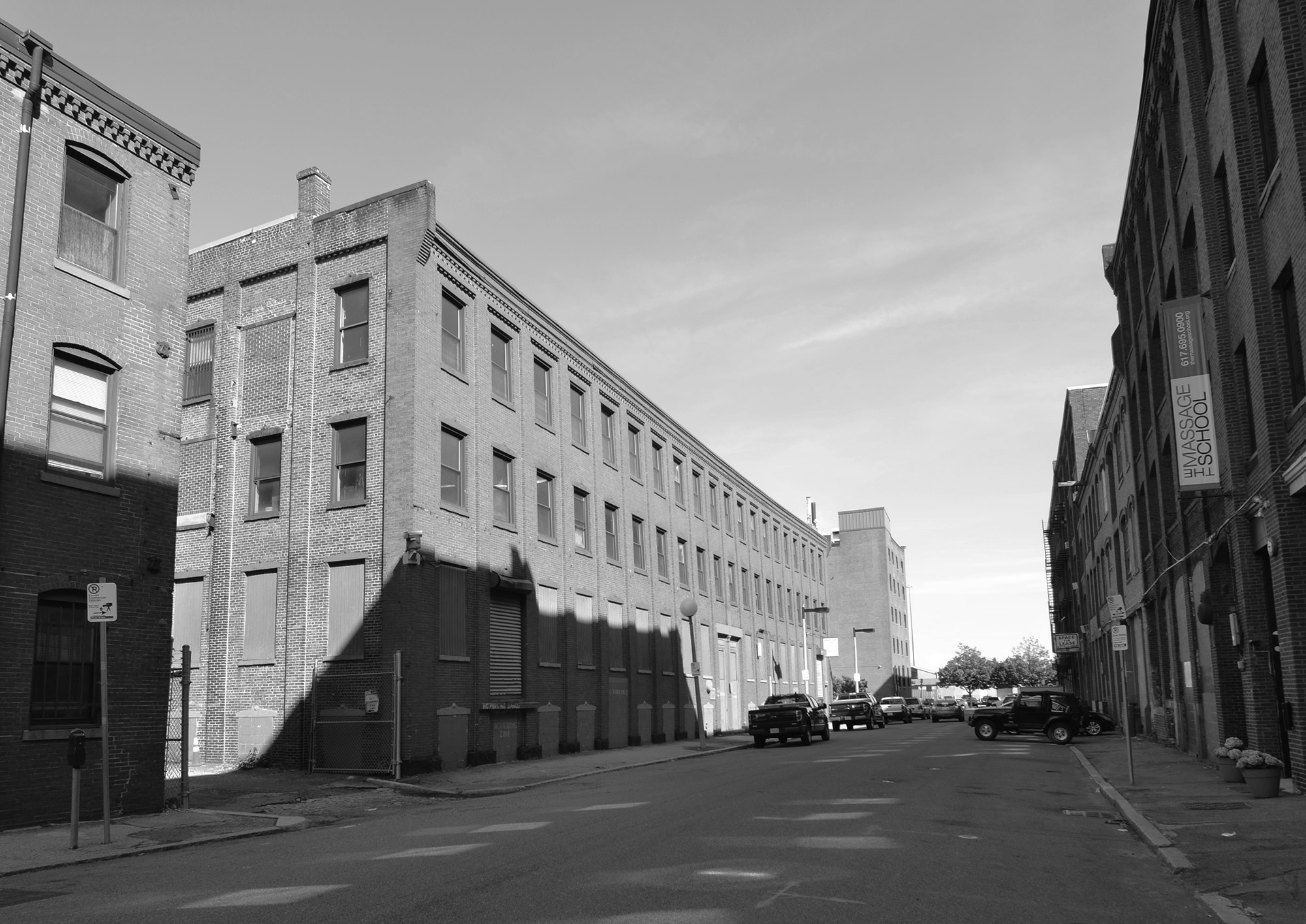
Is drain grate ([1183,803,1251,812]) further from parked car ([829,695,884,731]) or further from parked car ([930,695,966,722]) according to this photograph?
parked car ([930,695,966,722])

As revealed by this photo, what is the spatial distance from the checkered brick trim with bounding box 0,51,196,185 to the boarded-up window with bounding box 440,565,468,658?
10790mm

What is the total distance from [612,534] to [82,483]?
23.3 m

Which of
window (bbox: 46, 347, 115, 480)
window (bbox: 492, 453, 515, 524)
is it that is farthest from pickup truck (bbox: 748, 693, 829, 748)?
window (bbox: 46, 347, 115, 480)

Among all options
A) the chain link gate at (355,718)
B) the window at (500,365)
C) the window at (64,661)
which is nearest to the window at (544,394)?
Answer: the window at (500,365)

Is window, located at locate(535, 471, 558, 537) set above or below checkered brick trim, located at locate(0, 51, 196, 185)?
below

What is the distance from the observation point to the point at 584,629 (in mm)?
34000

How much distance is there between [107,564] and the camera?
15984mm

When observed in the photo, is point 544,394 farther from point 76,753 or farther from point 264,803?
point 76,753

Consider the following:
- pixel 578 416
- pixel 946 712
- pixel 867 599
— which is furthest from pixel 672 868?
pixel 867 599

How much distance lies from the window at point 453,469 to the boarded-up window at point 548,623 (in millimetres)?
4463

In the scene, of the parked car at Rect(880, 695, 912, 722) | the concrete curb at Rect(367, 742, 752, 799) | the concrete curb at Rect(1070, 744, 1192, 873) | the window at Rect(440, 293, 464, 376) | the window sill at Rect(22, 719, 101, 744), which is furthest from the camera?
the parked car at Rect(880, 695, 912, 722)

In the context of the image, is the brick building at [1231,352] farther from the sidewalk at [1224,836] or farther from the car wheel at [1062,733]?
the car wheel at [1062,733]

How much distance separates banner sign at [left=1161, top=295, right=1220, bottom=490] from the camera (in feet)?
63.8

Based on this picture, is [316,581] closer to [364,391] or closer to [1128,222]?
[364,391]
